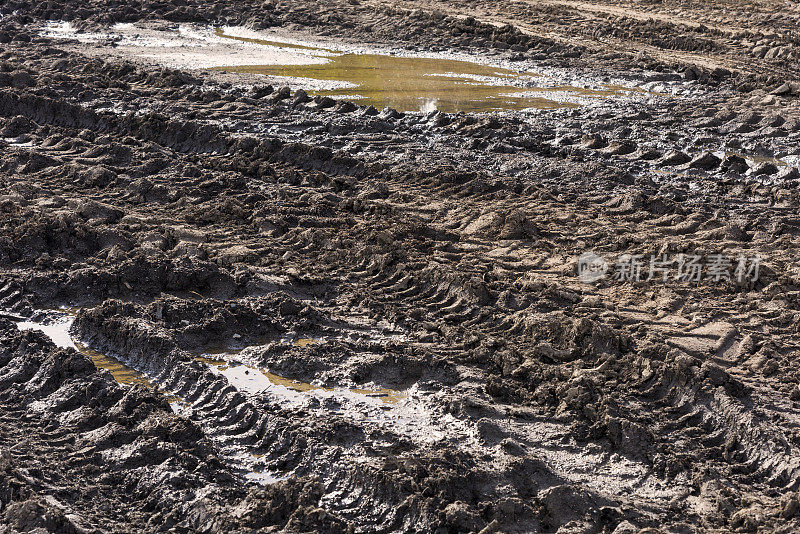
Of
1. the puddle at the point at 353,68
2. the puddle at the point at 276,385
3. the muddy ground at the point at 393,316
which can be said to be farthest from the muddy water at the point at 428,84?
the puddle at the point at 276,385

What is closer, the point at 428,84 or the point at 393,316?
the point at 393,316

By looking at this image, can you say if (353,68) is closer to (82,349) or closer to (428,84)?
(428,84)

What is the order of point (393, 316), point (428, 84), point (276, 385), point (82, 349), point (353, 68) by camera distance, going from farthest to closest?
point (353, 68) < point (428, 84) < point (393, 316) < point (82, 349) < point (276, 385)

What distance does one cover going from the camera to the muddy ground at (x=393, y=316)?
17.0 feet

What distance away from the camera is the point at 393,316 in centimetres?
736

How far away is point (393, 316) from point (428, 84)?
9485mm

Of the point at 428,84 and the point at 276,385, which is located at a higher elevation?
the point at 428,84

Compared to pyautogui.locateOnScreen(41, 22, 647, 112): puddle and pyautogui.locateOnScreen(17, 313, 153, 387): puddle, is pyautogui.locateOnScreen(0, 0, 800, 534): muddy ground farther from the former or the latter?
pyautogui.locateOnScreen(41, 22, 647, 112): puddle

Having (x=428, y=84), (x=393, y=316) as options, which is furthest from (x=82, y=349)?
(x=428, y=84)

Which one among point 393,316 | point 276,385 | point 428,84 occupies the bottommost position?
point 276,385

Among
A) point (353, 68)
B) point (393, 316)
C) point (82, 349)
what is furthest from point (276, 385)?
point (353, 68)

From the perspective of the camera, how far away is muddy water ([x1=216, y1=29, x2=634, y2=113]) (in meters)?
14.4

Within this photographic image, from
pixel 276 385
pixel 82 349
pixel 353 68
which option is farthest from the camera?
pixel 353 68

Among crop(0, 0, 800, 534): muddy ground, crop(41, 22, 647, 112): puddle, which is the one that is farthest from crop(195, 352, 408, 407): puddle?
crop(41, 22, 647, 112): puddle
